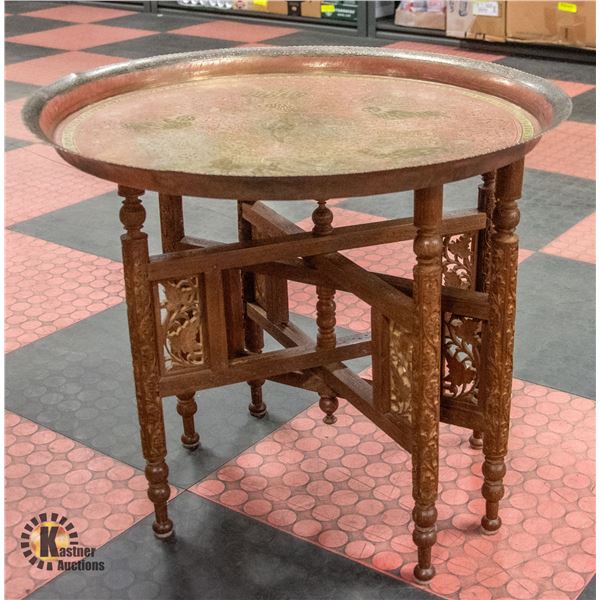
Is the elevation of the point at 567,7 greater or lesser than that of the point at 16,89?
greater

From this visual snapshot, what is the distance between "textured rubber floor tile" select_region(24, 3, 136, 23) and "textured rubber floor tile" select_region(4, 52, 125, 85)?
5.20 ft

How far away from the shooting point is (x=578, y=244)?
363 cm

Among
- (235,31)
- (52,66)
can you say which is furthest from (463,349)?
(235,31)

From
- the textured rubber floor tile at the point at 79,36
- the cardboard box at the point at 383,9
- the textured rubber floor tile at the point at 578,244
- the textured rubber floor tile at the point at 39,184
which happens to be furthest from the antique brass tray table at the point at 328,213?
the textured rubber floor tile at the point at 79,36

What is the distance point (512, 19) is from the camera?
6.46 m

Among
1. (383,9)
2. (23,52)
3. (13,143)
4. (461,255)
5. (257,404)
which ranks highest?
(383,9)

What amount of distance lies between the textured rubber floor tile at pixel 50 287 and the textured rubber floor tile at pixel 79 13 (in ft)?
16.9

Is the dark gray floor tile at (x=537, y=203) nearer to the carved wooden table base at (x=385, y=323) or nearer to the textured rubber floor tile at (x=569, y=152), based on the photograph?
the textured rubber floor tile at (x=569, y=152)

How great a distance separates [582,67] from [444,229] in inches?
177

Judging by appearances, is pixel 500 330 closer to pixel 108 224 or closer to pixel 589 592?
pixel 589 592

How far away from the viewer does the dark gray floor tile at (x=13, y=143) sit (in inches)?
197

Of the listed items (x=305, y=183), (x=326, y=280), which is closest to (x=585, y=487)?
(x=326, y=280)

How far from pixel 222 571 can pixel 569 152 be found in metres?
3.28

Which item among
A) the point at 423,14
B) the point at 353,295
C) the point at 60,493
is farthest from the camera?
the point at 423,14
